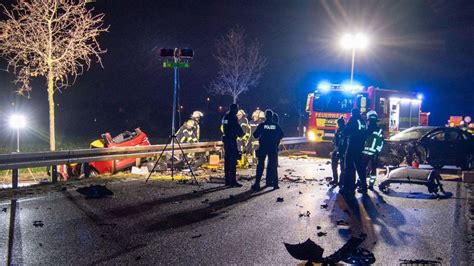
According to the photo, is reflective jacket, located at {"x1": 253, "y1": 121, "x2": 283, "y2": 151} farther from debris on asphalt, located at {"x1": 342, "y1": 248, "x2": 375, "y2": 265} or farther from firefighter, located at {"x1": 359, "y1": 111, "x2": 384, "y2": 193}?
debris on asphalt, located at {"x1": 342, "y1": 248, "x2": 375, "y2": 265}

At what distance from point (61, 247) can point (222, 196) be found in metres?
4.31

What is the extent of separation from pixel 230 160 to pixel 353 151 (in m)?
2.86

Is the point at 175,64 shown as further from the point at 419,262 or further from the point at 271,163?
the point at 419,262

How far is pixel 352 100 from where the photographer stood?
782 inches

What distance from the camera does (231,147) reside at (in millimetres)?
11031

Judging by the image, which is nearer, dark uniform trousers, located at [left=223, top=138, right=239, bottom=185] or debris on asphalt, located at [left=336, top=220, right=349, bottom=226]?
debris on asphalt, located at [left=336, top=220, right=349, bottom=226]

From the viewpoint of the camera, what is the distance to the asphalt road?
536 centimetres

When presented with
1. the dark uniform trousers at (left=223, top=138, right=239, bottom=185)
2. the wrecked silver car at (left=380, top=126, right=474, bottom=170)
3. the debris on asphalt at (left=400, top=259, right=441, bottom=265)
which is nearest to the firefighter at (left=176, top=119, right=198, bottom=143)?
the dark uniform trousers at (left=223, top=138, right=239, bottom=185)

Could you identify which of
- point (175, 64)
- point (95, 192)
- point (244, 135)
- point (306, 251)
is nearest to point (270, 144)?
point (244, 135)

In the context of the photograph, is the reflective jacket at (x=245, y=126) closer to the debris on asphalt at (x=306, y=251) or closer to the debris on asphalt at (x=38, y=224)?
the debris on asphalt at (x=38, y=224)

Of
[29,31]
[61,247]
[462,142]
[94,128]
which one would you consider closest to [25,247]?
[61,247]

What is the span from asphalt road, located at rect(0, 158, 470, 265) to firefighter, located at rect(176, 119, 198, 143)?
4.31 metres

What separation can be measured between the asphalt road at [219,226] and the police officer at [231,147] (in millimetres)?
680

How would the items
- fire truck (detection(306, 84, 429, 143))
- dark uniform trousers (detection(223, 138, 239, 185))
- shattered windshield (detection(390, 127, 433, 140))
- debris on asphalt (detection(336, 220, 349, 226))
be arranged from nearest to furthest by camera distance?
debris on asphalt (detection(336, 220, 349, 226))
dark uniform trousers (detection(223, 138, 239, 185))
shattered windshield (detection(390, 127, 433, 140))
fire truck (detection(306, 84, 429, 143))
